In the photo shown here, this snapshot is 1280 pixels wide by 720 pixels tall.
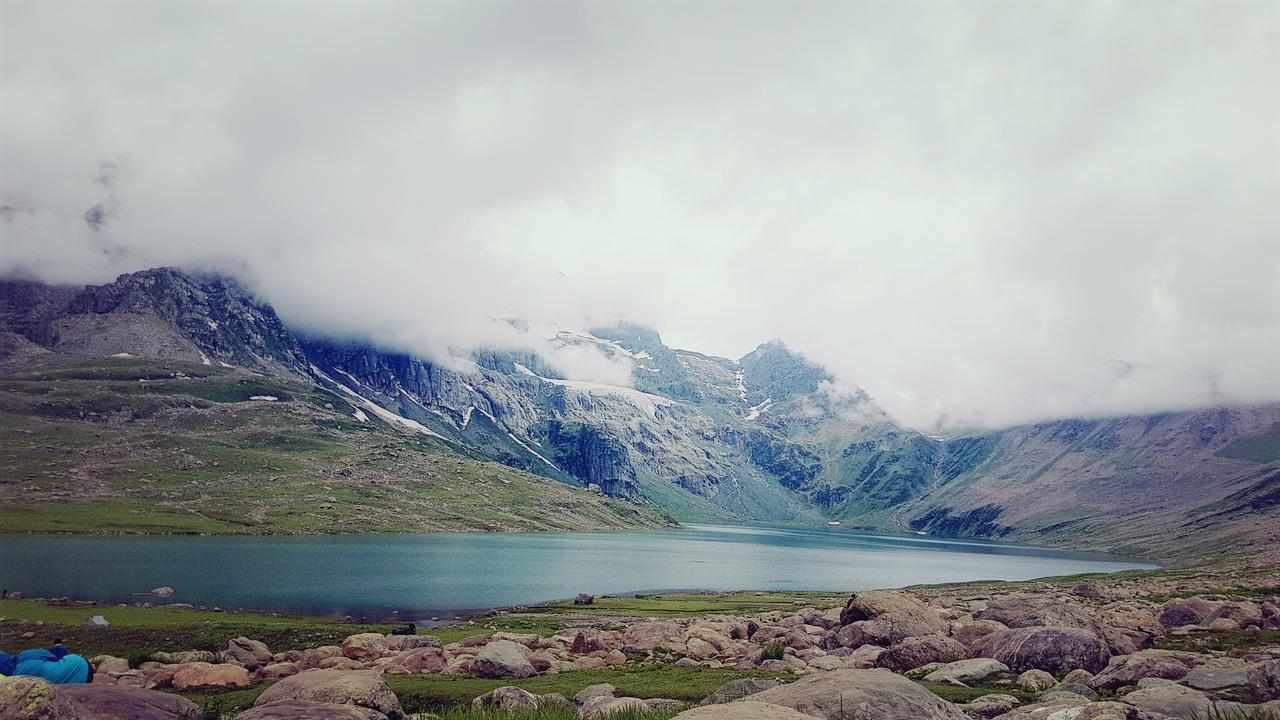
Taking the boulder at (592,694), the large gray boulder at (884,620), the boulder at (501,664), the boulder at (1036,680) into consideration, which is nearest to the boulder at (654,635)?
the boulder at (501,664)

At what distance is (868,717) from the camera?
1415 centimetres

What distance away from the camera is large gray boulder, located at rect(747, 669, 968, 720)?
1427 cm

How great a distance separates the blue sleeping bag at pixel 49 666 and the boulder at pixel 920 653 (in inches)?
1616

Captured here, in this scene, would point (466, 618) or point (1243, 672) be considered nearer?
point (1243, 672)

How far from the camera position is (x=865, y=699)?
48.0 feet

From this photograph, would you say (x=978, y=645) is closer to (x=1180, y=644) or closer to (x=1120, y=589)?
(x=1180, y=644)

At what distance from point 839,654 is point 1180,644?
22920 millimetres

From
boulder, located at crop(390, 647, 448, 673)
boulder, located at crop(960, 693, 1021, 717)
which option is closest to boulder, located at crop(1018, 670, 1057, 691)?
boulder, located at crop(960, 693, 1021, 717)

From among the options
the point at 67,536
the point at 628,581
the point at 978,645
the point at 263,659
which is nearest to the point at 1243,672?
the point at 978,645

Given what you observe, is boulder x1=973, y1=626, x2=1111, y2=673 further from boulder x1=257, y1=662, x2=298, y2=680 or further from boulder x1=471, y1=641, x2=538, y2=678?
boulder x1=257, y1=662, x2=298, y2=680

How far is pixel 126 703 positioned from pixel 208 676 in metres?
24.5

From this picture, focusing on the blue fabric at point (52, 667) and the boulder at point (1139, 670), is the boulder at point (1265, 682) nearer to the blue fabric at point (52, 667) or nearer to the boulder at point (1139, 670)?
the boulder at point (1139, 670)

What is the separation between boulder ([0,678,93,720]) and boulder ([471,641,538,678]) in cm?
2957

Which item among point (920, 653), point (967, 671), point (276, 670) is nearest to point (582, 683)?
point (276, 670)
